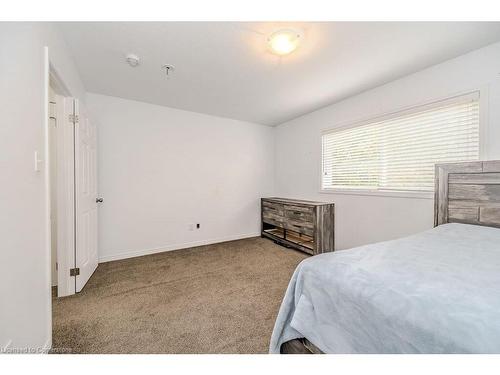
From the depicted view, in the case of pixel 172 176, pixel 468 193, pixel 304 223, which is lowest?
pixel 304 223

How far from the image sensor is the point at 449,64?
6.66 feet

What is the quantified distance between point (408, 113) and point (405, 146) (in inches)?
14.5

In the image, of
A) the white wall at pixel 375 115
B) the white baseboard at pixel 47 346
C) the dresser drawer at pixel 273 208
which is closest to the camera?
the white baseboard at pixel 47 346

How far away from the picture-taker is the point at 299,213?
3.21m

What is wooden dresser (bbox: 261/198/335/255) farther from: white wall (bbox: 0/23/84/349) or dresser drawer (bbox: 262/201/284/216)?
white wall (bbox: 0/23/84/349)

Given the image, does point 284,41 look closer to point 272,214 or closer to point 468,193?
point 468,193

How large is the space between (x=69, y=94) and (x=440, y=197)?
3.73 metres

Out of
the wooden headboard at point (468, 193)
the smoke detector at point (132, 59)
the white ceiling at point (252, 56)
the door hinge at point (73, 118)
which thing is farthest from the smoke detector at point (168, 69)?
the wooden headboard at point (468, 193)

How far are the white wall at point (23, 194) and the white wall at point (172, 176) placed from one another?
5.40 feet

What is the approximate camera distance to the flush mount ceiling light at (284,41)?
160cm

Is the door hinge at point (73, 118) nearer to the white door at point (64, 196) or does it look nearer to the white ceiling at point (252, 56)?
the white door at point (64, 196)

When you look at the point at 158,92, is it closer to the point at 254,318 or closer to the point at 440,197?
the point at 254,318

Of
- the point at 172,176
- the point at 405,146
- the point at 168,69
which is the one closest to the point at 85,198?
the point at 172,176
